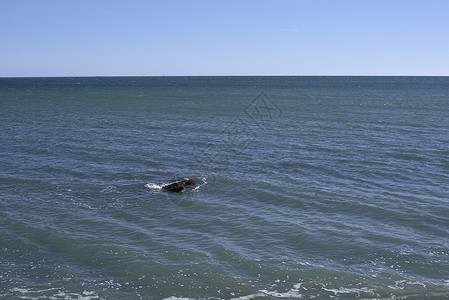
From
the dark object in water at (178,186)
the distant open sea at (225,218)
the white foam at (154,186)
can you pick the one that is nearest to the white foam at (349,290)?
the distant open sea at (225,218)

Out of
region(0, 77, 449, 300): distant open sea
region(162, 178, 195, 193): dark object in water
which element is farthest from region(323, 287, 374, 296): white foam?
region(162, 178, 195, 193): dark object in water

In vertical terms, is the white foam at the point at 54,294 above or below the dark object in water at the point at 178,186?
below

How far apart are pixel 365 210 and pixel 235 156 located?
43.6 feet

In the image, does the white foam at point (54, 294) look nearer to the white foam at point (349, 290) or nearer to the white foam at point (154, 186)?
the white foam at point (349, 290)

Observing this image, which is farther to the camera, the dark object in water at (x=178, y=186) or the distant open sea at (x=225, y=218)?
the dark object in water at (x=178, y=186)

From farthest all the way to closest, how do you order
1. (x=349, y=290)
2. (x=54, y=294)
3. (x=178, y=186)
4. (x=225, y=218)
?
(x=178, y=186)
(x=225, y=218)
(x=349, y=290)
(x=54, y=294)

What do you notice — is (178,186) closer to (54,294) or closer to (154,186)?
(154,186)

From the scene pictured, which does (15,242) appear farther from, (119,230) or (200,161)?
(200,161)

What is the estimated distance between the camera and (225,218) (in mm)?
20359

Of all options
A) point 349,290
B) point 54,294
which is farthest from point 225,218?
point 54,294

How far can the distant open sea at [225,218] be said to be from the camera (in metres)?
14.8

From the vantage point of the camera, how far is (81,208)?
21266 millimetres

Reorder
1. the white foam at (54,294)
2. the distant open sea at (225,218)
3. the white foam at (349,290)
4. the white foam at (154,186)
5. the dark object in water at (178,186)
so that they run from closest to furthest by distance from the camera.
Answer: the white foam at (54,294) < the white foam at (349,290) < the distant open sea at (225,218) < the dark object in water at (178,186) < the white foam at (154,186)

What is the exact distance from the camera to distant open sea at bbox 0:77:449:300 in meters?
14.8
